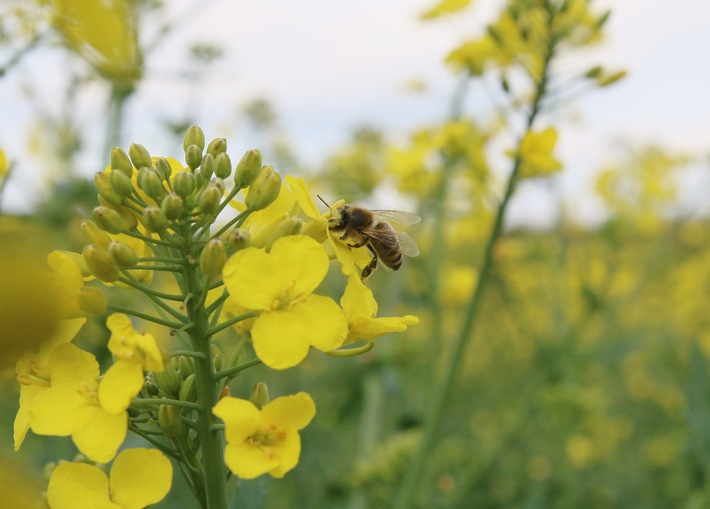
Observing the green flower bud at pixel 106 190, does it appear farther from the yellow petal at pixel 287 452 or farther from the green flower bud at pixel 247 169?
the yellow petal at pixel 287 452

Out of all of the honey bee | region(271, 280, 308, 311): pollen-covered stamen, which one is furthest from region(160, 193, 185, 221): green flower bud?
the honey bee

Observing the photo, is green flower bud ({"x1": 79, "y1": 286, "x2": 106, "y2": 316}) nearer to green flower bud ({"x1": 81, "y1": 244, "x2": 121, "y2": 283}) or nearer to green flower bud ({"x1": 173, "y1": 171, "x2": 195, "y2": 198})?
green flower bud ({"x1": 81, "y1": 244, "x2": 121, "y2": 283})

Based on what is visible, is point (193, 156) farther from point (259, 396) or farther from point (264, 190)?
point (259, 396)

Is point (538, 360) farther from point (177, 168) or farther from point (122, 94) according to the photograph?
point (177, 168)

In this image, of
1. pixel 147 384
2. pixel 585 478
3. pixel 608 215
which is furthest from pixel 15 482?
pixel 585 478

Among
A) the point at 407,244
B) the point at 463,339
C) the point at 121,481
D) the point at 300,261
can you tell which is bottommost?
the point at 463,339

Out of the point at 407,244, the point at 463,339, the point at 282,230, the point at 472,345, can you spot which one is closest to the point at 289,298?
the point at 282,230
